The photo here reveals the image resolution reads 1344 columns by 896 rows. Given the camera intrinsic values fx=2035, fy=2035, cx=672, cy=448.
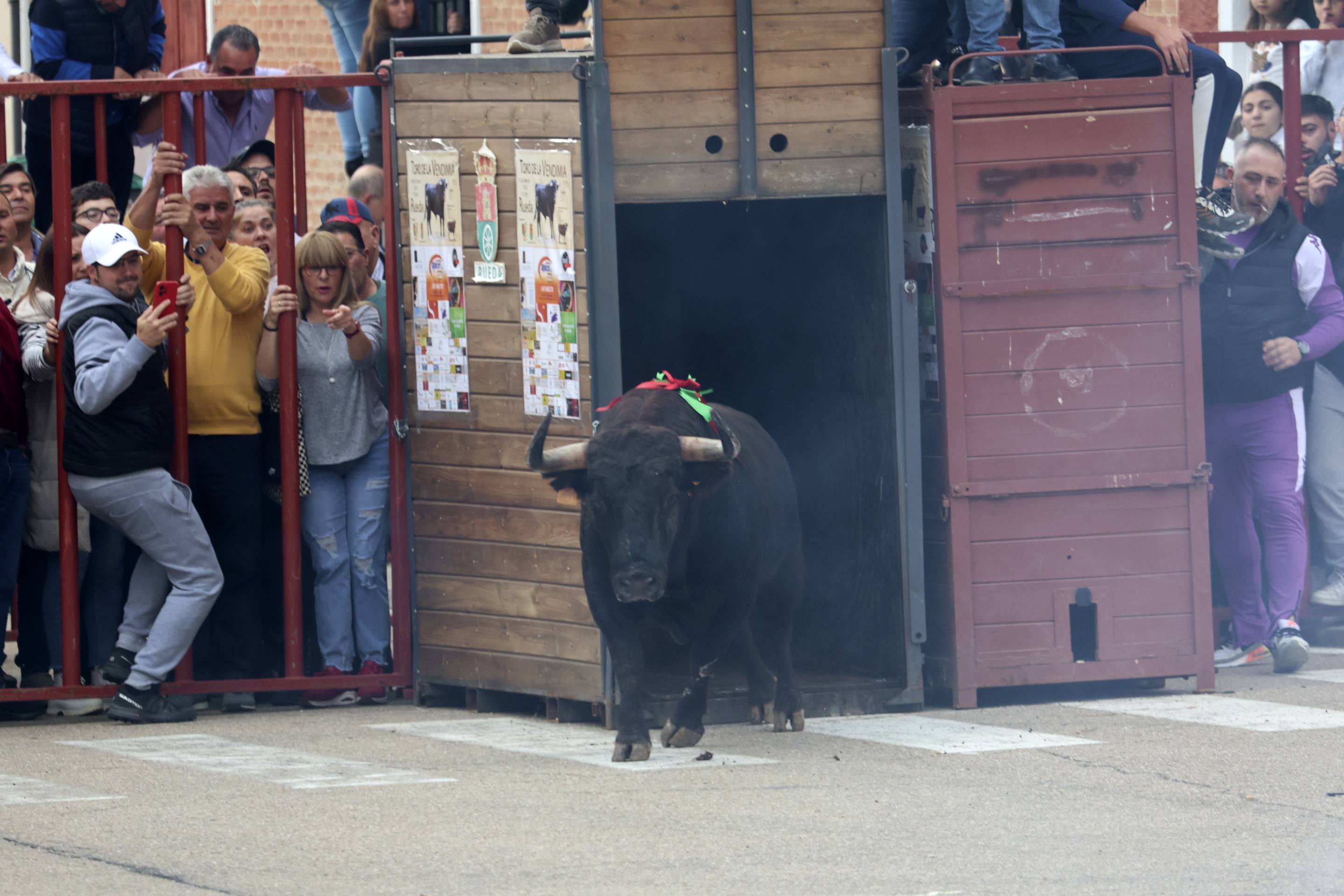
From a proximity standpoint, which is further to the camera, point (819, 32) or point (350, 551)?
point (350, 551)

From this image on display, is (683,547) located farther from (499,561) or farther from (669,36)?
(669,36)

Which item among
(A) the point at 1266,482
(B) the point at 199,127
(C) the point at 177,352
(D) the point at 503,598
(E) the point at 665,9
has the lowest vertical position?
(D) the point at 503,598

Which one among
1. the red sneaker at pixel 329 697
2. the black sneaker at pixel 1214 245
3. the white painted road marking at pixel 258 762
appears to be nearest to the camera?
the white painted road marking at pixel 258 762

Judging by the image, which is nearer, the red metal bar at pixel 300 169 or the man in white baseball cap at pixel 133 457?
the man in white baseball cap at pixel 133 457

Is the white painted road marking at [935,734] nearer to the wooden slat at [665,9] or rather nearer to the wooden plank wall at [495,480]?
the wooden plank wall at [495,480]

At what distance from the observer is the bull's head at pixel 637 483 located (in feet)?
25.5

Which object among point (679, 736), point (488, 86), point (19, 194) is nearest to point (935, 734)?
point (679, 736)

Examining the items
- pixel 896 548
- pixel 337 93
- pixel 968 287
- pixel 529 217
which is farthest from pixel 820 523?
pixel 337 93

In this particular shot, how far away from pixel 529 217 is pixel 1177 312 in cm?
300

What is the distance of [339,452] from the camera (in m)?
9.41

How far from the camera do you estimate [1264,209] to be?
1023 cm

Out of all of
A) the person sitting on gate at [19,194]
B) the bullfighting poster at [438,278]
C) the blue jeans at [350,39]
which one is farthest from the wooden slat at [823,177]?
the blue jeans at [350,39]

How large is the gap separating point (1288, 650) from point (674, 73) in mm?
4111

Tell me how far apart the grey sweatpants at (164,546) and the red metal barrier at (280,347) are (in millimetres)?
218
